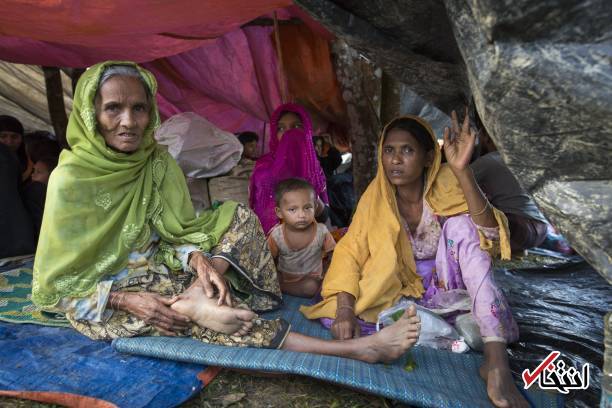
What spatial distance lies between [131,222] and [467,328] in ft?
5.71

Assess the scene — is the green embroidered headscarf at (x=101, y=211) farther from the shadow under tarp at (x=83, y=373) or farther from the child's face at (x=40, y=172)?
the child's face at (x=40, y=172)

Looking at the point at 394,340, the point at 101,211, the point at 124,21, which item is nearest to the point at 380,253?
the point at 394,340

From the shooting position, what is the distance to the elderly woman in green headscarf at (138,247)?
2271mm

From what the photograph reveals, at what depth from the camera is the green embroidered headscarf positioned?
7.58ft

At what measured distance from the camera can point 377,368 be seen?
6.91ft

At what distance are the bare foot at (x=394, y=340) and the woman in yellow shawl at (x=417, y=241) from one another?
0.23m

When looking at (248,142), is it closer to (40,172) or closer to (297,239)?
(40,172)

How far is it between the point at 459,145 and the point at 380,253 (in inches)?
27.2

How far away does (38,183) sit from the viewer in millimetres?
3826

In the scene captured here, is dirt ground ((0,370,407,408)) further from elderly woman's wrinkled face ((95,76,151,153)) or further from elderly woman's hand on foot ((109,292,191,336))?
elderly woman's wrinkled face ((95,76,151,153))

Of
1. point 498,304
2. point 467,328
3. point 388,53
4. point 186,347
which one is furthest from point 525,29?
point 186,347

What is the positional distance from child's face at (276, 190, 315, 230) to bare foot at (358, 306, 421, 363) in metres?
1.21

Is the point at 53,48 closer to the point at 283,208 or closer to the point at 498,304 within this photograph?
the point at 283,208

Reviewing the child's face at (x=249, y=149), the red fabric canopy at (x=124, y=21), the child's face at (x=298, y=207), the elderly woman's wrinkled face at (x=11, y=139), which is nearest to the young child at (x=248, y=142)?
the child's face at (x=249, y=149)
